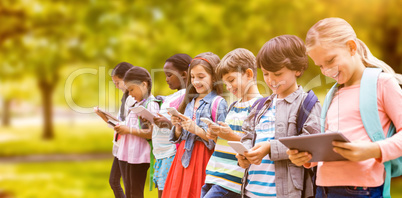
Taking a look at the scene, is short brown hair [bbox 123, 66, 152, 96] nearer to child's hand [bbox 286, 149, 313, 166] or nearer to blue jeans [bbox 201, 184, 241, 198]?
blue jeans [bbox 201, 184, 241, 198]

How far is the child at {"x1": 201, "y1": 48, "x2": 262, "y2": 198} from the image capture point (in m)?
2.90

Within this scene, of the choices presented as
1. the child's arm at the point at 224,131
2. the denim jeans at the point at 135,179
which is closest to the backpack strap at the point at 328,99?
the child's arm at the point at 224,131

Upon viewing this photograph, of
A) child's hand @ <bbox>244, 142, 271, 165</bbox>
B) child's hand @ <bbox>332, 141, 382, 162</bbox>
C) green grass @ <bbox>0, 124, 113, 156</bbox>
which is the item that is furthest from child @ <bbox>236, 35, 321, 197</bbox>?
green grass @ <bbox>0, 124, 113, 156</bbox>

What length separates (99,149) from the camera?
12.1 meters

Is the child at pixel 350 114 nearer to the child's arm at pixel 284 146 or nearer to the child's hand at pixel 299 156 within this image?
the child's hand at pixel 299 156

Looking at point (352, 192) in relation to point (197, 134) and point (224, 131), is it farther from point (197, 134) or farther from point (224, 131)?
point (197, 134)

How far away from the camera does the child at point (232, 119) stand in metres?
2.90

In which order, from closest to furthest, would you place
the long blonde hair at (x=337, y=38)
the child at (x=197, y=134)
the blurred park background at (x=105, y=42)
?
the long blonde hair at (x=337, y=38) < the child at (x=197, y=134) < the blurred park background at (x=105, y=42)

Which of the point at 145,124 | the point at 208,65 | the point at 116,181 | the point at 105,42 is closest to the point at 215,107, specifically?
the point at 208,65

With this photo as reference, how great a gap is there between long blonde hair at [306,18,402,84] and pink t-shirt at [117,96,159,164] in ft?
8.00

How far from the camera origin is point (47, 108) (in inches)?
468

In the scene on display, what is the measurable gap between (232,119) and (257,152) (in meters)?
0.73

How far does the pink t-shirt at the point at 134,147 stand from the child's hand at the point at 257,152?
2023 mm

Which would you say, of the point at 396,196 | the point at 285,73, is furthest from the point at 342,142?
the point at 396,196
